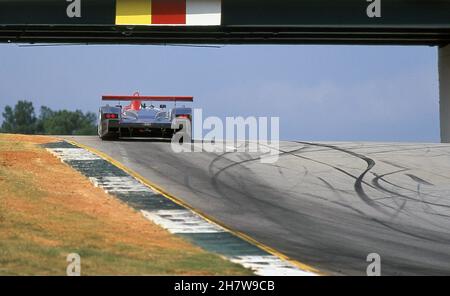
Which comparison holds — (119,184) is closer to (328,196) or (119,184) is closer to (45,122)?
(328,196)

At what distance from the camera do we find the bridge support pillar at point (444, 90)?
3088cm

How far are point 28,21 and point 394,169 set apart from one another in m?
14.3

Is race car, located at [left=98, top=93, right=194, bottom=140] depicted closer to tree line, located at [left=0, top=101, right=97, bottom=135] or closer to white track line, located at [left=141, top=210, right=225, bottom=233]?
white track line, located at [left=141, top=210, right=225, bottom=233]

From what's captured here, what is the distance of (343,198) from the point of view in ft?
53.8

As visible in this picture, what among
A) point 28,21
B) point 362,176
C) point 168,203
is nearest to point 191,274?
point 168,203

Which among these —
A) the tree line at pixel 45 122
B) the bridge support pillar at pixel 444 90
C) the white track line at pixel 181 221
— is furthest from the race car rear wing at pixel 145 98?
the tree line at pixel 45 122

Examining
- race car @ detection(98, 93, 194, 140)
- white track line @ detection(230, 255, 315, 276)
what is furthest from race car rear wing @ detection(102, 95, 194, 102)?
white track line @ detection(230, 255, 315, 276)

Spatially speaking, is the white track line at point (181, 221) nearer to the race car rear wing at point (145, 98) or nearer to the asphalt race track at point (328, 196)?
the asphalt race track at point (328, 196)

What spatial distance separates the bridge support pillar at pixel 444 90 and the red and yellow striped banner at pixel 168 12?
1117cm

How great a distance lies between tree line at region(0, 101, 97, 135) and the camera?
118000mm

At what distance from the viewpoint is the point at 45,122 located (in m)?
118

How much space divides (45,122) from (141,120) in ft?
324

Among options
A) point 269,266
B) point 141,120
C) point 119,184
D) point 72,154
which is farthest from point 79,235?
point 141,120

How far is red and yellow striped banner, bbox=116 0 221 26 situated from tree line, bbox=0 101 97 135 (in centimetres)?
9219
